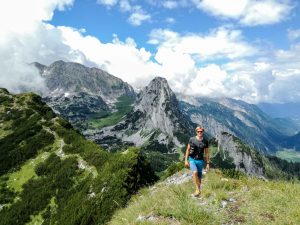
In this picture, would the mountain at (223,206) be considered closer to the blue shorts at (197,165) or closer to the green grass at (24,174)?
the blue shorts at (197,165)

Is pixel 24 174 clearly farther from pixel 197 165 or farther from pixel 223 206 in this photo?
pixel 223 206

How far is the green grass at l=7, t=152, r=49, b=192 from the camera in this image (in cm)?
7755

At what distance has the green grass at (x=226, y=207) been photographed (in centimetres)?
1603

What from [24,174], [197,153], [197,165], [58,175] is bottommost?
[24,174]

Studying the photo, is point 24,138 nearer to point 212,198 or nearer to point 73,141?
point 73,141

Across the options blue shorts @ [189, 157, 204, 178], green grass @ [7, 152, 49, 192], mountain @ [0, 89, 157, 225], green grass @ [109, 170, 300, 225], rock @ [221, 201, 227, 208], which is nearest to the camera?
green grass @ [109, 170, 300, 225]

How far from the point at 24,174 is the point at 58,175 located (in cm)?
1162

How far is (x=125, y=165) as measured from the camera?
63000 mm

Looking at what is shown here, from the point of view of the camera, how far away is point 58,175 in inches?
2894

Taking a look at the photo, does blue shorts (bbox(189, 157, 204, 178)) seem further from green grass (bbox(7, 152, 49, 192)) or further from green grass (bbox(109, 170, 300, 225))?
green grass (bbox(7, 152, 49, 192))

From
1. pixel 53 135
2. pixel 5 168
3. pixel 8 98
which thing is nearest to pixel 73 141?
pixel 53 135

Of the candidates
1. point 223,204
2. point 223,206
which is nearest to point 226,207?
point 223,206

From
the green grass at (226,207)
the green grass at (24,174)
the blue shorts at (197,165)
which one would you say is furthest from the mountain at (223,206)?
the green grass at (24,174)

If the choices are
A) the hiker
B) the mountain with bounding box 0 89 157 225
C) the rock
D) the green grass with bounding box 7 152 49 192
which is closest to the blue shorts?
the hiker
